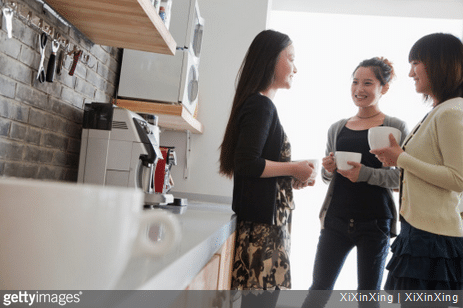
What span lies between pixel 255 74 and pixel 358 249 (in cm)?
91

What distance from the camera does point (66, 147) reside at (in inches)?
62.1

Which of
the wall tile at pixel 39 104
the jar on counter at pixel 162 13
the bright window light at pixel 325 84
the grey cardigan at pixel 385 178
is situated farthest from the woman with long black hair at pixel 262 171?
the bright window light at pixel 325 84

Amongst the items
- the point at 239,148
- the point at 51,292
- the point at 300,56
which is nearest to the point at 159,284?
the point at 51,292

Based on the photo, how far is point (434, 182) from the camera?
1265 millimetres

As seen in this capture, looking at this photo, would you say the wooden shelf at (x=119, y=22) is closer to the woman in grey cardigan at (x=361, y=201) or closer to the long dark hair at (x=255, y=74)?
the long dark hair at (x=255, y=74)

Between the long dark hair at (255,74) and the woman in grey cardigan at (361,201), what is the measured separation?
22.1 inches

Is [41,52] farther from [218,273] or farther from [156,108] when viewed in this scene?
[218,273]

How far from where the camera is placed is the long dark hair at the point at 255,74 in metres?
1.42

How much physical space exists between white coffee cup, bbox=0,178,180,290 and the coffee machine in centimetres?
106

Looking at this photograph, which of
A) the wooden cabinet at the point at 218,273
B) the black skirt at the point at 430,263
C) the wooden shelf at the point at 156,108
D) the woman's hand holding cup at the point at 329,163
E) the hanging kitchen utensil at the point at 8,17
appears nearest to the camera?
Answer: the wooden cabinet at the point at 218,273

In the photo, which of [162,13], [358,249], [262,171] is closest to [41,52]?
[162,13]

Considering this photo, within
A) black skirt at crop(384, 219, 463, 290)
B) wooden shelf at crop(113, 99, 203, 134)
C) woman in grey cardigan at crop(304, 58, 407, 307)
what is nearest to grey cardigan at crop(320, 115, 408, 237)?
woman in grey cardigan at crop(304, 58, 407, 307)

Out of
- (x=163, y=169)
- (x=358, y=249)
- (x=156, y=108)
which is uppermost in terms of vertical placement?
(x=156, y=108)

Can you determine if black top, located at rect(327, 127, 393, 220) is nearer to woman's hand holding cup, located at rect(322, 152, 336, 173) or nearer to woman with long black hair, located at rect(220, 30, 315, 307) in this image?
woman's hand holding cup, located at rect(322, 152, 336, 173)
